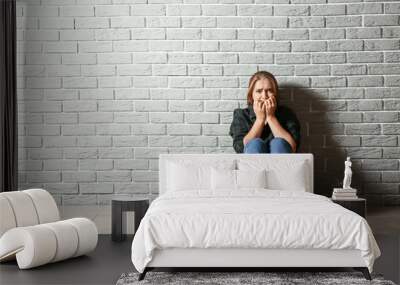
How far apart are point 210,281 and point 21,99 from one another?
4.04m

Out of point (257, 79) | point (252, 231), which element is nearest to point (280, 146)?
point (257, 79)

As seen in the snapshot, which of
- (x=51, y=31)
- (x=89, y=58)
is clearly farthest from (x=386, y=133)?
(x=51, y=31)

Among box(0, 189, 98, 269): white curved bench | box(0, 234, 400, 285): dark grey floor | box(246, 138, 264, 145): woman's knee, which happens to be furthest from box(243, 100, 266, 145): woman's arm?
box(0, 189, 98, 269): white curved bench

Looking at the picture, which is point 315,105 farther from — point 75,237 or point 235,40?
point 75,237

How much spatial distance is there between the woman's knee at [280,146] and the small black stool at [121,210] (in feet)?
5.14

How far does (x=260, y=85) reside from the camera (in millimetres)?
6805

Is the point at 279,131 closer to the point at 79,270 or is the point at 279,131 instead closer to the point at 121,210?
the point at 121,210

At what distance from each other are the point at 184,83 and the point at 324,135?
1618 millimetres

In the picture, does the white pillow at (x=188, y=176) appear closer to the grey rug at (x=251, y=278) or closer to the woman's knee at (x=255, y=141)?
the woman's knee at (x=255, y=141)

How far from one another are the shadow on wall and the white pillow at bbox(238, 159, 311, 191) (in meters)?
1.24

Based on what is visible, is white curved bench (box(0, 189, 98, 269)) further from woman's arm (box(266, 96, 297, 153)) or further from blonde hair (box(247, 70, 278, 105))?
blonde hair (box(247, 70, 278, 105))

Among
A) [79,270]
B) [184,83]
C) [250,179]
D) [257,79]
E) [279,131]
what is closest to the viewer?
[79,270]

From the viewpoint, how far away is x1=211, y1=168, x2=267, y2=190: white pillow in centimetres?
572

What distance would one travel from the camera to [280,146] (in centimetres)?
647
